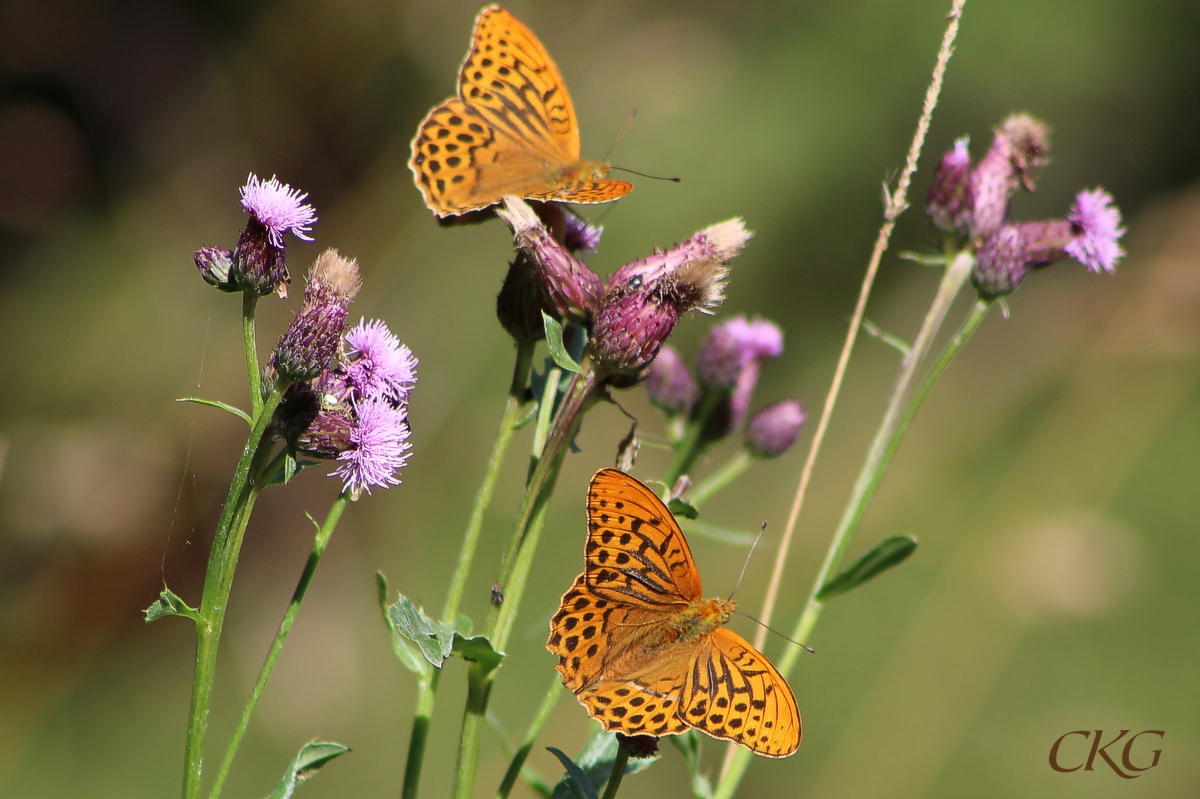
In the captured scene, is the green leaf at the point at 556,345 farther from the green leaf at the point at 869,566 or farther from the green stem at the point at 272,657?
the green leaf at the point at 869,566

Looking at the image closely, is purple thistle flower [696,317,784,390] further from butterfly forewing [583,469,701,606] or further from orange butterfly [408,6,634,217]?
butterfly forewing [583,469,701,606]

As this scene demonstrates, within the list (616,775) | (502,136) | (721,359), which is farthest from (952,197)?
(616,775)

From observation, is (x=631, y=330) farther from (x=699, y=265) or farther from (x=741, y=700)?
(x=741, y=700)

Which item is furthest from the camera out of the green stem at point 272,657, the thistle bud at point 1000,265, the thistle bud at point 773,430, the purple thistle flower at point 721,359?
the thistle bud at point 773,430

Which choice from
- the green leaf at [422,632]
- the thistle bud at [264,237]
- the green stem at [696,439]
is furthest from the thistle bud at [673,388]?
the green leaf at [422,632]

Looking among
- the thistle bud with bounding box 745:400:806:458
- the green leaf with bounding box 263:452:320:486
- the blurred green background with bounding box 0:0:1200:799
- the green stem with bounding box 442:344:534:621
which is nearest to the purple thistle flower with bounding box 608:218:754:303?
the green stem with bounding box 442:344:534:621

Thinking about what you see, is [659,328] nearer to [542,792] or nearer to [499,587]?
[499,587]
